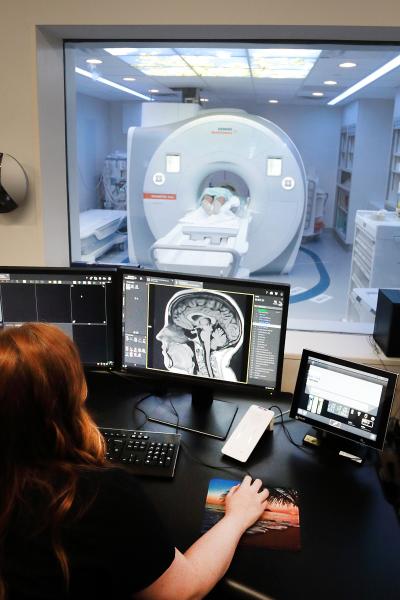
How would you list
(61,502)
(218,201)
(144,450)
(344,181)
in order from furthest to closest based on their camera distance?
(218,201) < (344,181) < (144,450) < (61,502)

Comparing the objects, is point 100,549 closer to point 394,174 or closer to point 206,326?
point 206,326

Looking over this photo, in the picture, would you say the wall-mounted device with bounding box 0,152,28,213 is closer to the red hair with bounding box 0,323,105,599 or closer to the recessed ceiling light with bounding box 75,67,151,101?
the recessed ceiling light with bounding box 75,67,151,101

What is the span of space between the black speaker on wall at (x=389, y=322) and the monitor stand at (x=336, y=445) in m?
0.40

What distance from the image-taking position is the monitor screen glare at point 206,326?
4.47ft

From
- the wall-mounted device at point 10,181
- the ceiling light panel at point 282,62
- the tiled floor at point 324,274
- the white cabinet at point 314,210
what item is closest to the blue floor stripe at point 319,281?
the tiled floor at point 324,274

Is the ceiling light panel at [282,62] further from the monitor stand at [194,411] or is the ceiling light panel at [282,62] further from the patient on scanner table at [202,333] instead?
the monitor stand at [194,411]

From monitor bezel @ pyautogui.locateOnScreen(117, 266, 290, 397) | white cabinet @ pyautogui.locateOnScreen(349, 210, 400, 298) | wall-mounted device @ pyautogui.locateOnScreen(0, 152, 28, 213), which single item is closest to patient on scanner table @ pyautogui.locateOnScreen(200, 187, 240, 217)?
white cabinet @ pyautogui.locateOnScreen(349, 210, 400, 298)

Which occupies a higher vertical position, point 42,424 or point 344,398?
point 42,424

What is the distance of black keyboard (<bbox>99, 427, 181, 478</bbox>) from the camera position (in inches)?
48.1

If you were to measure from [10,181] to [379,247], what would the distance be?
166 cm

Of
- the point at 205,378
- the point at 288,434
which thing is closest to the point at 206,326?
the point at 205,378

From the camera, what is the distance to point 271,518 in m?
1.09

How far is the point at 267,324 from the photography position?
137cm

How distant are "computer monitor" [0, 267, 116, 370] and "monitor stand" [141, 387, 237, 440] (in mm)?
221
